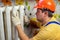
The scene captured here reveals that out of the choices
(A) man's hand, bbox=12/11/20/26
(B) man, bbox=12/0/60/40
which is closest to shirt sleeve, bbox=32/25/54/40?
(B) man, bbox=12/0/60/40

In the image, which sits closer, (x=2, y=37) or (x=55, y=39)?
(x=55, y=39)

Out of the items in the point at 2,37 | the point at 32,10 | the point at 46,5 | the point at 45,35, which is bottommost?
the point at 2,37

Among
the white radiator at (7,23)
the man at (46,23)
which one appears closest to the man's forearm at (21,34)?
the man at (46,23)

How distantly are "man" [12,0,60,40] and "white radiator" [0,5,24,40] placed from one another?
79 millimetres

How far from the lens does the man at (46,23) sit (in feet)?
4.25

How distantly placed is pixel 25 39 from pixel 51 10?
0.36m

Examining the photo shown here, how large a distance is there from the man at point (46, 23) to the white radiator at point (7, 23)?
0.26 ft

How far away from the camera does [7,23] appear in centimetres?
154

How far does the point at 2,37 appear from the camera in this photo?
1546 mm

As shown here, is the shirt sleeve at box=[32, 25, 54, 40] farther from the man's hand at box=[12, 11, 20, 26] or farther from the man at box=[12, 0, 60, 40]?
the man's hand at box=[12, 11, 20, 26]

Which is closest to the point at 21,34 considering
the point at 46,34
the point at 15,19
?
the point at 15,19

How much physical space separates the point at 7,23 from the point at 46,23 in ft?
1.33

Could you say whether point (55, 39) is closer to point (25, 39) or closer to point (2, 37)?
point (25, 39)

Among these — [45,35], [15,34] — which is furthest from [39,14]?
[15,34]
